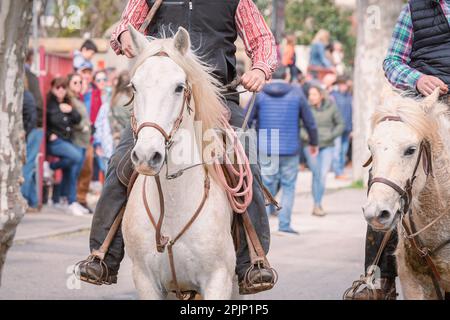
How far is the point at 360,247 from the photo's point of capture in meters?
14.4

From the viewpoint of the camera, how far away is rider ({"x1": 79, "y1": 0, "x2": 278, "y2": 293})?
721 centimetres

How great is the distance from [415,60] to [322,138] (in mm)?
11295

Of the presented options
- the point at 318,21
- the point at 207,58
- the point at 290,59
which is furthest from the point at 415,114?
the point at 318,21

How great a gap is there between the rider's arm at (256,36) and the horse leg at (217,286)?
1538mm

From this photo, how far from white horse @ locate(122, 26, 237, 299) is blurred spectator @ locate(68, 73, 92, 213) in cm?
1079

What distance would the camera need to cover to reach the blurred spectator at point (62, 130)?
17453 millimetres

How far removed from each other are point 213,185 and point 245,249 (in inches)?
22.2

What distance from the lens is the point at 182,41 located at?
657cm

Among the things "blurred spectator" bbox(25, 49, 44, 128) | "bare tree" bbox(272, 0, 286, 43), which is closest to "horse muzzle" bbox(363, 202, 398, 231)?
"blurred spectator" bbox(25, 49, 44, 128)

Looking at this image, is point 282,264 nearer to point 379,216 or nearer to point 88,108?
point 379,216

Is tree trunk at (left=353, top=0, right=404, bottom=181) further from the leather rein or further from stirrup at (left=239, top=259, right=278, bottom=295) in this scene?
stirrup at (left=239, top=259, right=278, bottom=295)

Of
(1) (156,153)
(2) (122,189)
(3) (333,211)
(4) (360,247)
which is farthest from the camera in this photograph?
(3) (333,211)
